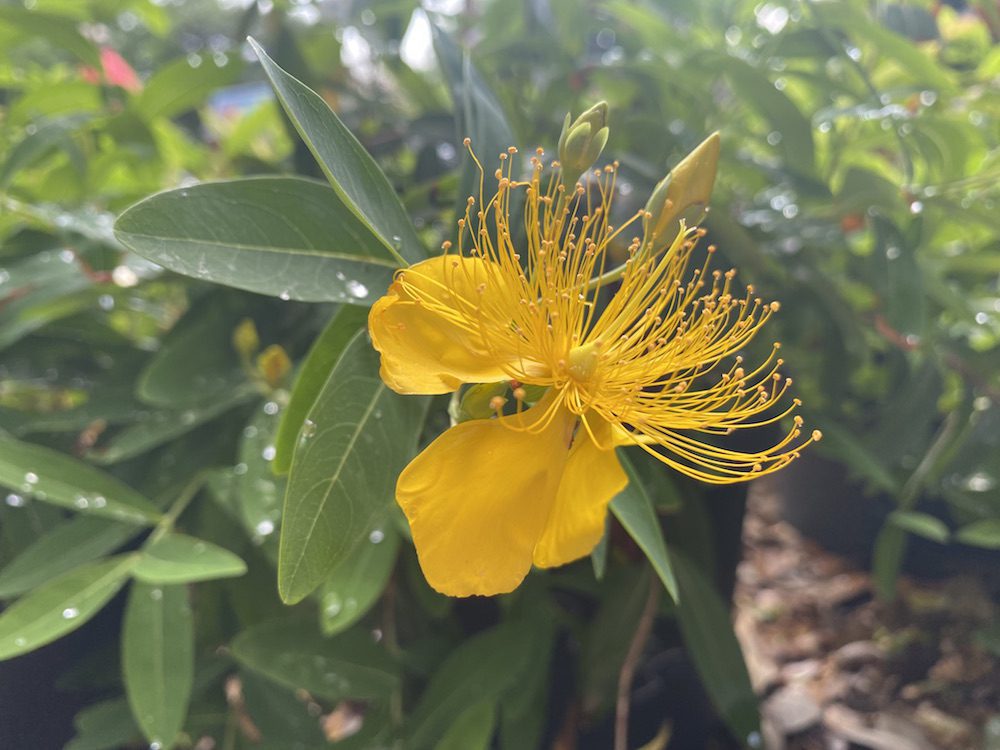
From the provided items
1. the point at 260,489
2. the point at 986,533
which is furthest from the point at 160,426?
the point at 986,533

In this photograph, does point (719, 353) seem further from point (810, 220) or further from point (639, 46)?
point (639, 46)

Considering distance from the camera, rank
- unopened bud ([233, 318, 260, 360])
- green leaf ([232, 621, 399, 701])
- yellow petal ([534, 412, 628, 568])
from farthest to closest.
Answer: unopened bud ([233, 318, 260, 360]), green leaf ([232, 621, 399, 701]), yellow petal ([534, 412, 628, 568])

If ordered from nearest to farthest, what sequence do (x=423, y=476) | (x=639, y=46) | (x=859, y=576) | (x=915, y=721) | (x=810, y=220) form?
(x=423, y=476), (x=810, y=220), (x=915, y=721), (x=639, y=46), (x=859, y=576)

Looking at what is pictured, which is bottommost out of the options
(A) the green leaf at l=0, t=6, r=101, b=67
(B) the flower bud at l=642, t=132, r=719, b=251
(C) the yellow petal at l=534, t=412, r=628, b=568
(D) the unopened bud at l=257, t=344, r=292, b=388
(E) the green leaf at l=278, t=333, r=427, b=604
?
(D) the unopened bud at l=257, t=344, r=292, b=388

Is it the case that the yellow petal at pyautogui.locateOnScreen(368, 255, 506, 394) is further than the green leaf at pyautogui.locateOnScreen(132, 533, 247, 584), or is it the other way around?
the green leaf at pyautogui.locateOnScreen(132, 533, 247, 584)

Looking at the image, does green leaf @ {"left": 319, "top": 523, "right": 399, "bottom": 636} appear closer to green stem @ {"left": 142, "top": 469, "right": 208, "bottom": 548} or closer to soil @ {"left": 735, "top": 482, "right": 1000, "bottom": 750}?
green stem @ {"left": 142, "top": 469, "right": 208, "bottom": 548}

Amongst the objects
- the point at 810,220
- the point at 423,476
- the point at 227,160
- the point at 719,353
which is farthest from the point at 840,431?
the point at 227,160

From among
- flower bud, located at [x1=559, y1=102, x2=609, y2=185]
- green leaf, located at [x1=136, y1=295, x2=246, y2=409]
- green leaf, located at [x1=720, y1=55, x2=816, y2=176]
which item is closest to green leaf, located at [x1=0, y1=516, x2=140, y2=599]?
green leaf, located at [x1=136, y1=295, x2=246, y2=409]

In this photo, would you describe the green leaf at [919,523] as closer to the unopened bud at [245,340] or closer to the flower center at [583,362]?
the flower center at [583,362]
